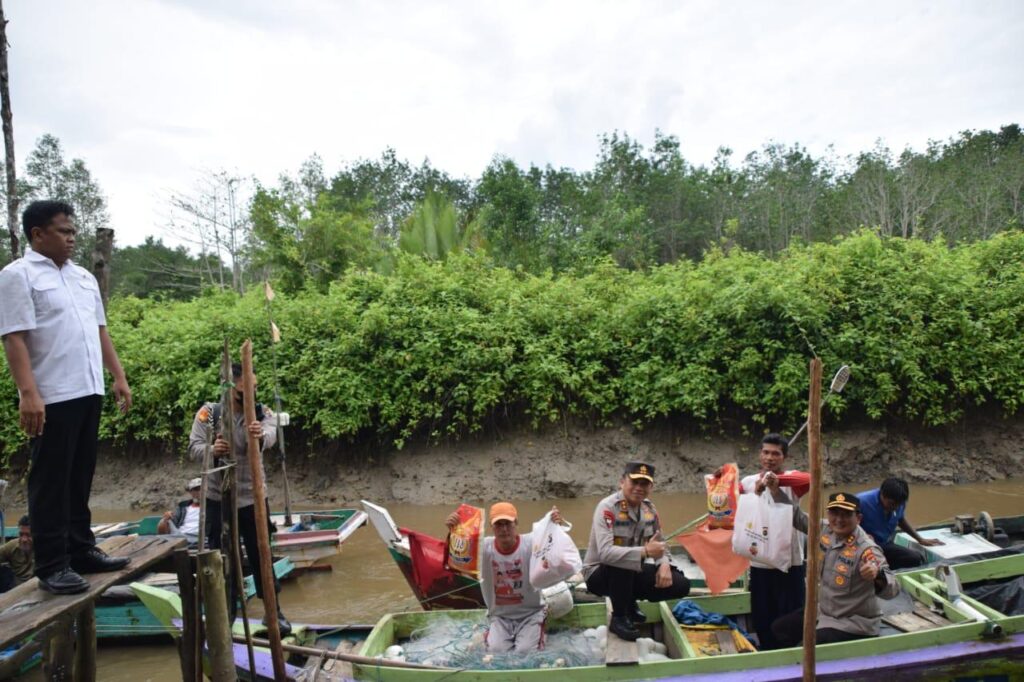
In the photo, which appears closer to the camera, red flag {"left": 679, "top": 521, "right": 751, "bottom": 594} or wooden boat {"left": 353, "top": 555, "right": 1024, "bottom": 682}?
wooden boat {"left": 353, "top": 555, "right": 1024, "bottom": 682}

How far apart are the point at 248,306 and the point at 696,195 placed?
27179 mm

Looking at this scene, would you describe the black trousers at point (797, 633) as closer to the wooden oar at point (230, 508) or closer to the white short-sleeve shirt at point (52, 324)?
the wooden oar at point (230, 508)

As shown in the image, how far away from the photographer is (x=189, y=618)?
13.0 ft

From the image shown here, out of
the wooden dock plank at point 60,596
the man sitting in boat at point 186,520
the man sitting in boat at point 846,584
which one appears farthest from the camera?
the man sitting in boat at point 186,520

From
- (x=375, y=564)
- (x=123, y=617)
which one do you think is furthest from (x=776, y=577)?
(x=123, y=617)

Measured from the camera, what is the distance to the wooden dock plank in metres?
2.79

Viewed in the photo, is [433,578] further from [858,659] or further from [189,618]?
[858,659]

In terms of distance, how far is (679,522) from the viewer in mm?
9031

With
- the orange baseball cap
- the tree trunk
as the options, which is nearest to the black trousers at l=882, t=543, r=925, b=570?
the orange baseball cap

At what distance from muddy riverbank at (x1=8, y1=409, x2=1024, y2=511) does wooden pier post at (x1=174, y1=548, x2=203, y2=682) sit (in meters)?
6.69

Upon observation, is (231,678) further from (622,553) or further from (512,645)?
(622,553)

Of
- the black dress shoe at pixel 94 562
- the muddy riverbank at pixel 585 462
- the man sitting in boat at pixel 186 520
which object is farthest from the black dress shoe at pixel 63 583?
the muddy riverbank at pixel 585 462

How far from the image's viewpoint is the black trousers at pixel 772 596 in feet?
15.1

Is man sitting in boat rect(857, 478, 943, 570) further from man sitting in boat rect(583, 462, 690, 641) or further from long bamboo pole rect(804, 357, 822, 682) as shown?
long bamboo pole rect(804, 357, 822, 682)
